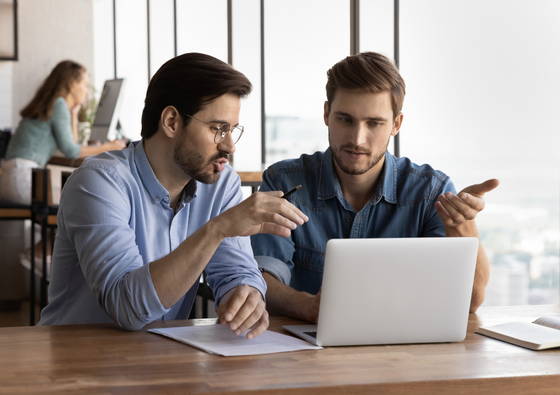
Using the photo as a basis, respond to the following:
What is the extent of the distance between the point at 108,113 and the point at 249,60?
3.40ft

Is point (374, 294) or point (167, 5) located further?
point (167, 5)

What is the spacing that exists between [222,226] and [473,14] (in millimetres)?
1721

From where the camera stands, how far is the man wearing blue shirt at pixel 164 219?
132cm

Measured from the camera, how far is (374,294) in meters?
1.22

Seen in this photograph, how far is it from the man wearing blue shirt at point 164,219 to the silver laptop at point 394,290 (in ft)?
0.59

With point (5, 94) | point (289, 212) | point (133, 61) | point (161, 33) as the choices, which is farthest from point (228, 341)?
point (5, 94)

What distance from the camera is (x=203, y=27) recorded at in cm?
497

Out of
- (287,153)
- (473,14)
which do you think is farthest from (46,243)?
(473,14)

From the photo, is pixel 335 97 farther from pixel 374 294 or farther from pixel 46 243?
pixel 46 243

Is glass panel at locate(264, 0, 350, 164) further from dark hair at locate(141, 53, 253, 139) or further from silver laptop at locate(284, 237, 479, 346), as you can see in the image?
silver laptop at locate(284, 237, 479, 346)

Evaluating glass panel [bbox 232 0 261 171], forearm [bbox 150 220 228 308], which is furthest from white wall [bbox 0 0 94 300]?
forearm [bbox 150 220 228 308]

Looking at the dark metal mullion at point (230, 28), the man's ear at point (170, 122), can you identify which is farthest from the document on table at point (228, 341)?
the dark metal mullion at point (230, 28)

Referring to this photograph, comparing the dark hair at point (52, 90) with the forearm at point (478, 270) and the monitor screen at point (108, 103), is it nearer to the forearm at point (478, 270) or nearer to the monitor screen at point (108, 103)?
the monitor screen at point (108, 103)

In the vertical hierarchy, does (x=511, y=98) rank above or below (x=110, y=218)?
above
